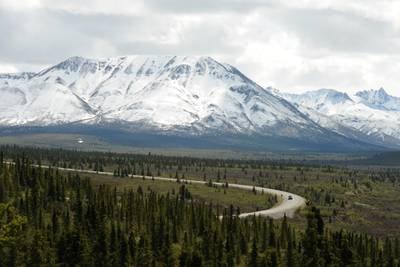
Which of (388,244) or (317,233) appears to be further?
(388,244)

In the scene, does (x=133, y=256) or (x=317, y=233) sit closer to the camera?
(x=317, y=233)

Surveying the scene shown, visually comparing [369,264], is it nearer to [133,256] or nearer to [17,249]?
[133,256]

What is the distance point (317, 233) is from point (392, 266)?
42.1 metres

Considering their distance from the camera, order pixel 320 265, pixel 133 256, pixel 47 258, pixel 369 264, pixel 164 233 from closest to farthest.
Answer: pixel 320 265 → pixel 47 258 → pixel 133 256 → pixel 369 264 → pixel 164 233

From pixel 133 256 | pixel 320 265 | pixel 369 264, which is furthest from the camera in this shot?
pixel 369 264

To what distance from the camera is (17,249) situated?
522 feet

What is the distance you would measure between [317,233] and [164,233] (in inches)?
2530

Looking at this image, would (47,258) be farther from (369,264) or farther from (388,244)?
(388,244)

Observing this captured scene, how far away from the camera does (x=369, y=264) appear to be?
600ft

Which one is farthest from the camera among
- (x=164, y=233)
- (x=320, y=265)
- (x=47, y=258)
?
(x=164, y=233)

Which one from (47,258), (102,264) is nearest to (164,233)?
(102,264)

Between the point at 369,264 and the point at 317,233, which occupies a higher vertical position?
the point at 317,233

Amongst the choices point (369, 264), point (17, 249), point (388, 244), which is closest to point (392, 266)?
point (369, 264)

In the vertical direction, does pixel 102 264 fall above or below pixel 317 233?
below
